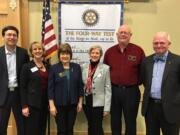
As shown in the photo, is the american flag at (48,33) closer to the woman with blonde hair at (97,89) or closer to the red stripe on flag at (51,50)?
the red stripe on flag at (51,50)

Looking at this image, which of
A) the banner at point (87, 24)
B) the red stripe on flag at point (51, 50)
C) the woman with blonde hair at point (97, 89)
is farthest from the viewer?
the banner at point (87, 24)

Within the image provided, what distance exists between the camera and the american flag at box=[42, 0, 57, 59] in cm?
393

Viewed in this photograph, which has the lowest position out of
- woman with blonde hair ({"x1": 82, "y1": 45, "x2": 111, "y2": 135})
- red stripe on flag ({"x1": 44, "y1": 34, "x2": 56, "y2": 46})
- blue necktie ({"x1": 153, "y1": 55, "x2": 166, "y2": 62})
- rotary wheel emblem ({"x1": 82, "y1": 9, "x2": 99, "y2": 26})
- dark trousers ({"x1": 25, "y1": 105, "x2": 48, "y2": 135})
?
dark trousers ({"x1": 25, "y1": 105, "x2": 48, "y2": 135})

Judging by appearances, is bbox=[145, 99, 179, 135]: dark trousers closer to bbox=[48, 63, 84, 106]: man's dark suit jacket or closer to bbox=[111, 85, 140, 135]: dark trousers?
bbox=[111, 85, 140, 135]: dark trousers

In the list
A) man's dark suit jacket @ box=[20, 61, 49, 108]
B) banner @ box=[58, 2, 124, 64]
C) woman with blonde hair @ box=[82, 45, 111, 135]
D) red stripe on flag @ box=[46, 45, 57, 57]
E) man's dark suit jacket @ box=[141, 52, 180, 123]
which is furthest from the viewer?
banner @ box=[58, 2, 124, 64]

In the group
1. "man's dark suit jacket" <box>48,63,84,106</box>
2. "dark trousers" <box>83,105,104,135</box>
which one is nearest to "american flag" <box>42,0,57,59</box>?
"man's dark suit jacket" <box>48,63,84,106</box>

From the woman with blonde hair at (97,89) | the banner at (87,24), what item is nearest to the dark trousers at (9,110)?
the woman with blonde hair at (97,89)

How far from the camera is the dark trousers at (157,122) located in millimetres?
3109

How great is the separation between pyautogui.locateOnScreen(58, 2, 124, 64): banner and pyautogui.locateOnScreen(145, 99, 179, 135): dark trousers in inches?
51.9

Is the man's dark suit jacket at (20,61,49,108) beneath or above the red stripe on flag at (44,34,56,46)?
beneath

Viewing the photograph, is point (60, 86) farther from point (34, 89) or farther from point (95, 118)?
point (95, 118)

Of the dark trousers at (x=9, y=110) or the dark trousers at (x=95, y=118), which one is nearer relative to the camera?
the dark trousers at (x=9, y=110)

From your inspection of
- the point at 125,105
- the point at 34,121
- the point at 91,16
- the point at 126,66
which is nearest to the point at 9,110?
the point at 34,121

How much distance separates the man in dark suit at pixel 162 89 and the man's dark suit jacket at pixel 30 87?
1203 mm
